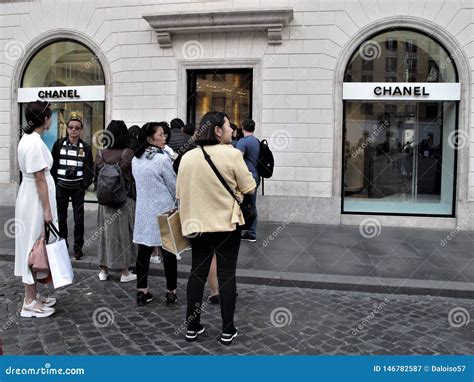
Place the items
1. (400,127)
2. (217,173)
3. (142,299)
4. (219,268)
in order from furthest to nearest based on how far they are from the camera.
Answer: (400,127)
(142,299)
(219,268)
(217,173)

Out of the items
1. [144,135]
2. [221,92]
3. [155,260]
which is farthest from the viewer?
[221,92]

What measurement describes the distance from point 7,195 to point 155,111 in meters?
4.36

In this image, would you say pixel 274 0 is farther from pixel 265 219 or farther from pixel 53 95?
pixel 53 95

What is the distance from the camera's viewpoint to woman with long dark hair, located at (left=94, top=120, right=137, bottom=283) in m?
5.55

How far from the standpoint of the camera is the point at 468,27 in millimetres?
9570

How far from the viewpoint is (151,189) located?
4.77m

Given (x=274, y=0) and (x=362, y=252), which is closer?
(x=362, y=252)

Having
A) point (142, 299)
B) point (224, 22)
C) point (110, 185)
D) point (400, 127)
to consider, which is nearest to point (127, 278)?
point (142, 299)

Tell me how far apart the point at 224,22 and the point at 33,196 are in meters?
6.90

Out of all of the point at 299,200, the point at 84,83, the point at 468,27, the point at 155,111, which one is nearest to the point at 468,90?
the point at 468,27

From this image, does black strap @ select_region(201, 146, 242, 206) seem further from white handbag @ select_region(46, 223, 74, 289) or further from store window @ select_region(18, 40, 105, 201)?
store window @ select_region(18, 40, 105, 201)

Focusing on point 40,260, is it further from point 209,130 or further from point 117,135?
point 209,130

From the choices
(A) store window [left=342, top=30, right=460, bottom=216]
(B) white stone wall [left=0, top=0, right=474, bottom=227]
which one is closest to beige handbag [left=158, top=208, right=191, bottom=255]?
(B) white stone wall [left=0, top=0, right=474, bottom=227]

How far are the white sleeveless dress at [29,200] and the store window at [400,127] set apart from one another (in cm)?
712
